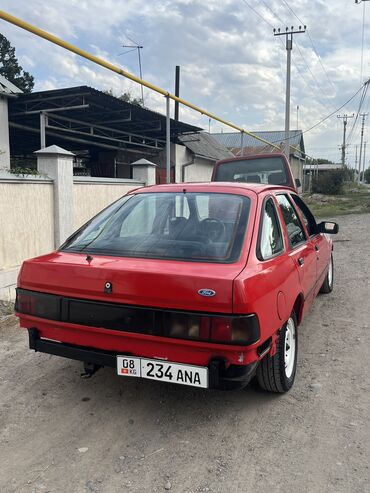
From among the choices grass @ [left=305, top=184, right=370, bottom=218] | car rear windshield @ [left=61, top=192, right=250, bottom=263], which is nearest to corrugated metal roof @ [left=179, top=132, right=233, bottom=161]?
grass @ [left=305, top=184, right=370, bottom=218]

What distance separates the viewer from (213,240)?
2.94m

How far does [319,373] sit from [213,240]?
1.64 metres

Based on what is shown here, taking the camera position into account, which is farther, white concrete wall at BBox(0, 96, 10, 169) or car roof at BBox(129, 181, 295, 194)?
white concrete wall at BBox(0, 96, 10, 169)

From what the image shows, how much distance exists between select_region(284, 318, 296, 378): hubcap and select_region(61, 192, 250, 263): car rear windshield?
901 mm

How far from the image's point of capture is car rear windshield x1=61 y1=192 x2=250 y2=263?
2869mm

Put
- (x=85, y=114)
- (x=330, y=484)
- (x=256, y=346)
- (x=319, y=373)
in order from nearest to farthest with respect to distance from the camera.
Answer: (x=330, y=484)
(x=256, y=346)
(x=319, y=373)
(x=85, y=114)

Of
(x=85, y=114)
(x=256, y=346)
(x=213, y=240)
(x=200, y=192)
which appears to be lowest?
(x=256, y=346)

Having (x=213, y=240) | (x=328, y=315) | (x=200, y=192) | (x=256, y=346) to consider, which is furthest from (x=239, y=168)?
(x=256, y=346)

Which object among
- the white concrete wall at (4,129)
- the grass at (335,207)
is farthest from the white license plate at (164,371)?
the grass at (335,207)

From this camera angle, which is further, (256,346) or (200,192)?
(200,192)

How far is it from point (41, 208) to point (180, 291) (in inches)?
185

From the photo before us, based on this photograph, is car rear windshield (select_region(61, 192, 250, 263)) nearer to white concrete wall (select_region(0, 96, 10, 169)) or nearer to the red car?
the red car

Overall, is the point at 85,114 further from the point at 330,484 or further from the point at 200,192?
the point at 330,484

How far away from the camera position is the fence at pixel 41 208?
5844 mm
